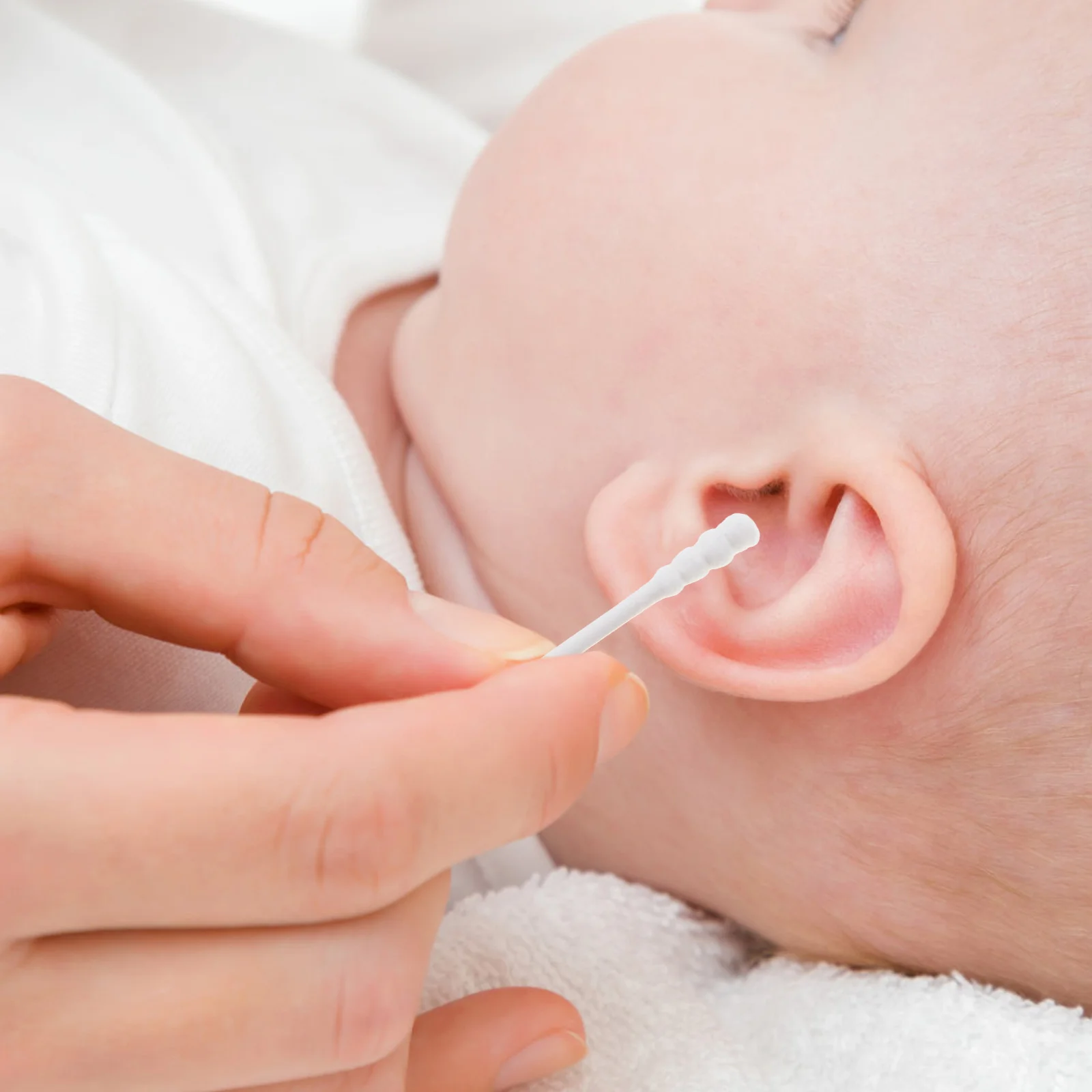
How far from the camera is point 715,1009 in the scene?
79 centimetres

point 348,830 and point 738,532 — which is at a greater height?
point 738,532

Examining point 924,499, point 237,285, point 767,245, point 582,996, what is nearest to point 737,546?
point 924,499

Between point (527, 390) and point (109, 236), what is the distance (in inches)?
13.7

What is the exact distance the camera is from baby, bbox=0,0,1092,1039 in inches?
25.2

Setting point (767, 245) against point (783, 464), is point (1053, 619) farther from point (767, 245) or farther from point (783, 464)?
point (767, 245)

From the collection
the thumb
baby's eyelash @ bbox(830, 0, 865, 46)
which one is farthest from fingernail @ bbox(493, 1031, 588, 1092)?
baby's eyelash @ bbox(830, 0, 865, 46)

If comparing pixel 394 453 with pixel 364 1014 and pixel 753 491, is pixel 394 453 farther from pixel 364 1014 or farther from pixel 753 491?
pixel 364 1014

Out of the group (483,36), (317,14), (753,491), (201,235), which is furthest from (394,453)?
(317,14)

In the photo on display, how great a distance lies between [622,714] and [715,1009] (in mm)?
Result: 376

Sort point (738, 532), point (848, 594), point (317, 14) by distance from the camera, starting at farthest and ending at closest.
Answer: point (317, 14) → point (848, 594) → point (738, 532)

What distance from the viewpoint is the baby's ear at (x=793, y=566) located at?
25.2 inches

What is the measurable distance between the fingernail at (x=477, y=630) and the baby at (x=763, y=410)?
0.17m

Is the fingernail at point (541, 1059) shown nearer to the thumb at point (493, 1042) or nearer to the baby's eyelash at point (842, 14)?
the thumb at point (493, 1042)

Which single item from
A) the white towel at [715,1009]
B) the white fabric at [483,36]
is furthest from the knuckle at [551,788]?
the white fabric at [483,36]
